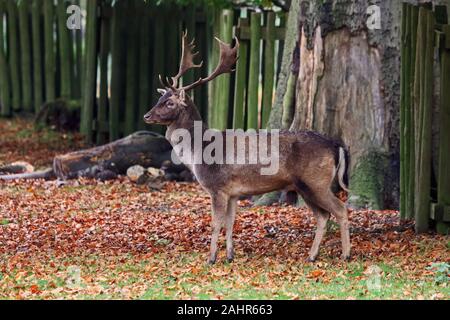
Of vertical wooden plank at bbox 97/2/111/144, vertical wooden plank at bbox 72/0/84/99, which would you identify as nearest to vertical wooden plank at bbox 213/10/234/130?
vertical wooden plank at bbox 97/2/111/144

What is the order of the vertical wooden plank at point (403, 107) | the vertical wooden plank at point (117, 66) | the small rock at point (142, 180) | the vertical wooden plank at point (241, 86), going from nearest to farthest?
the vertical wooden plank at point (403, 107)
the vertical wooden plank at point (241, 86)
the small rock at point (142, 180)
the vertical wooden plank at point (117, 66)

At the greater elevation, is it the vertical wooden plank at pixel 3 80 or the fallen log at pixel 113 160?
the vertical wooden plank at pixel 3 80

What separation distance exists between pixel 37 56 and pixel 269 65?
7545 mm

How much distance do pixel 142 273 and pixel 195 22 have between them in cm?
879

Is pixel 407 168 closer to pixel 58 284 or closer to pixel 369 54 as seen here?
pixel 369 54

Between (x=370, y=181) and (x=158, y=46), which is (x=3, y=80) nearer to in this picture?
(x=158, y=46)

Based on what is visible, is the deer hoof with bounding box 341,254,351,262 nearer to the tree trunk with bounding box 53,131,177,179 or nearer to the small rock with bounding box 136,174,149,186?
the small rock with bounding box 136,174,149,186

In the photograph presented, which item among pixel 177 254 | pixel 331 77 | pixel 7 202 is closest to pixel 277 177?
pixel 177 254

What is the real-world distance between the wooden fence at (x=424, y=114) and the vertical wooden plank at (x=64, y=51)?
9.60 m

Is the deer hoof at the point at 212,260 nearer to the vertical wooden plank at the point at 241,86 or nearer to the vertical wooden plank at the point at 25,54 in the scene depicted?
the vertical wooden plank at the point at 241,86

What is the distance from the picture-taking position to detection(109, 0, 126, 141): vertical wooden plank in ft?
58.7

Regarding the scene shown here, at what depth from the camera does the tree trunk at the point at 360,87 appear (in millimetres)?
12266

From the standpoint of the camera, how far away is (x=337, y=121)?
41.0ft

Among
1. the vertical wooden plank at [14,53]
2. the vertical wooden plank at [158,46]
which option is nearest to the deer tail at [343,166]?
the vertical wooden plank at [158,46]
